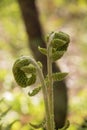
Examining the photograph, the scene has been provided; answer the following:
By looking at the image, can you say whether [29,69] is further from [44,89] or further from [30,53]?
[30,53]

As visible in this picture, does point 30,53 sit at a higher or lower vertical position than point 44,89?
lower

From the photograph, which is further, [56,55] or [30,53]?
[30,53]

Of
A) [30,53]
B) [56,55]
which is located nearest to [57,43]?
[56,55]

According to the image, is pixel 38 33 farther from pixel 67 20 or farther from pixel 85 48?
pixel 67 20

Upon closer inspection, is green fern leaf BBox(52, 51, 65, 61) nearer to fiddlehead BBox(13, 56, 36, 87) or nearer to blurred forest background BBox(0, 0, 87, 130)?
fiddlehead BBox(13, 56, 36, 87)

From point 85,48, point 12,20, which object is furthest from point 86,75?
point 12,20

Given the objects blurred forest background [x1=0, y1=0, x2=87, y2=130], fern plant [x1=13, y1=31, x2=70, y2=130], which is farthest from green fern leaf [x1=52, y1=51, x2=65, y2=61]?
blurred forest background [x1=0, y1=0, x2=87, y2=130]

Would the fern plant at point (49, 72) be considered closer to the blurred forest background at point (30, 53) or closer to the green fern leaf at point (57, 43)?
the green fern leaf at point (57, 43)
